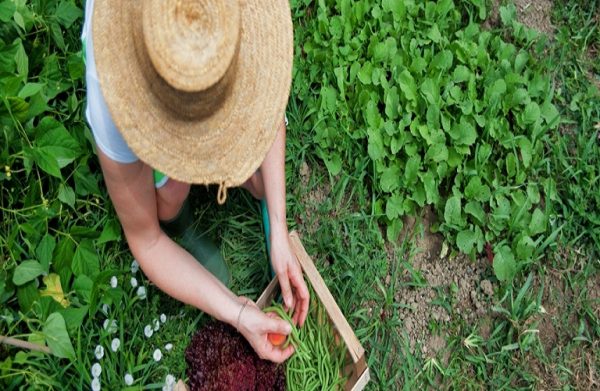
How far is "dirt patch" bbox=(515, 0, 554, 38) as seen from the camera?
2.85m

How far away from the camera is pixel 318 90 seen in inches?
106

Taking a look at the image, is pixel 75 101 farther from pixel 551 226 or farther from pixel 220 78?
pixel 551 226

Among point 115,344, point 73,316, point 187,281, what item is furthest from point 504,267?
point 73,316

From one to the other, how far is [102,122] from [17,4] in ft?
3.29

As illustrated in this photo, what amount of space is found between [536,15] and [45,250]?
2.13 metres

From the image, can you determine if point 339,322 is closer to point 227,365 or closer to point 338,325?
point 338,325

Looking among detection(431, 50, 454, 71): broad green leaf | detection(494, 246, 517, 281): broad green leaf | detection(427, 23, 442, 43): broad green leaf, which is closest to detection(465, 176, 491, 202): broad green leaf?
detection(494, 246, 517, 281): broad green leaf

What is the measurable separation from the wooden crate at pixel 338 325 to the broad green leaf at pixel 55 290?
20.6 inches

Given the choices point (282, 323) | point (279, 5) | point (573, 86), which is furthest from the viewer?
point (573, 86)

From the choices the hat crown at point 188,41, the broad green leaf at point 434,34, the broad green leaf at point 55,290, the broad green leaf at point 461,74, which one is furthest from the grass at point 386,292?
the hat crown at point 188,41

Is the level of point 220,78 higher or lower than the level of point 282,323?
higher

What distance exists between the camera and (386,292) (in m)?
2.48

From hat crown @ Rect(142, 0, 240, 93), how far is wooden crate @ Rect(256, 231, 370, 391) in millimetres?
970

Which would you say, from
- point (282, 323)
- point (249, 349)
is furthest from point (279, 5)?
point (249, 349)
